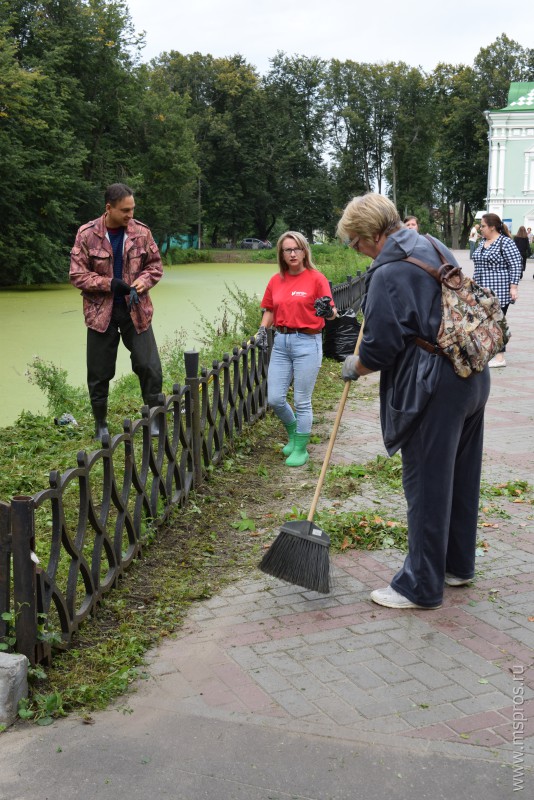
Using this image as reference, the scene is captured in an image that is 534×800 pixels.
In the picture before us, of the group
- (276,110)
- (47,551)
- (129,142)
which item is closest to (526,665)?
(47,551)

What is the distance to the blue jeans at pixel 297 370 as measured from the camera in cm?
582

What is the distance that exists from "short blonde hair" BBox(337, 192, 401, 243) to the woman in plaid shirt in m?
5.83

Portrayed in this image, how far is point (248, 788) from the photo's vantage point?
2.45m

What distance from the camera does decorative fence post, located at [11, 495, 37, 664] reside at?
2.84m

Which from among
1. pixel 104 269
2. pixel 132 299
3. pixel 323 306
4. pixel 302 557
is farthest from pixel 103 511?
pixel 323 306

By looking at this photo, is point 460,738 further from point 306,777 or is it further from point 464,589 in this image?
point 464,589

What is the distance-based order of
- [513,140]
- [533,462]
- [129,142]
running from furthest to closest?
[513,140], [129,142], [533,462]

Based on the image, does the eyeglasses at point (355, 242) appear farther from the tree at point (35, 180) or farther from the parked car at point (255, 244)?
the parked car at point (255, 244)

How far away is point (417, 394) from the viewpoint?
130 inches

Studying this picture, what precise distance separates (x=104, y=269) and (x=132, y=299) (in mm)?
288

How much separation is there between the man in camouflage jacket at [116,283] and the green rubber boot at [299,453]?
3.20 feet

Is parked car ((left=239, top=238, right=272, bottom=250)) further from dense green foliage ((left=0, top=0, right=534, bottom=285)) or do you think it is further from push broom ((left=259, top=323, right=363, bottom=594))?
push broom ((left=259, top=323, right=363, bottom=594))

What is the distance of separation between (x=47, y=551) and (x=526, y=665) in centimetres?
238

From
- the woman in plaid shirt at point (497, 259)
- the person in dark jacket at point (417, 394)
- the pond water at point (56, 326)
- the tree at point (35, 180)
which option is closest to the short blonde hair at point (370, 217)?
Answer: the person in dark jacket at point (417, 394)
